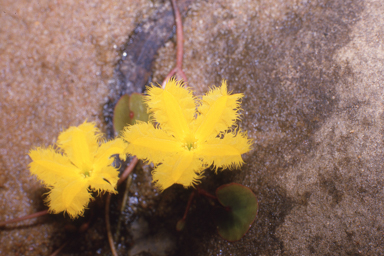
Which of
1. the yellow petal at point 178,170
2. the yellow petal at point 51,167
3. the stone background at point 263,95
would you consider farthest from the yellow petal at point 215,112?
the yellow petal at point 51,167

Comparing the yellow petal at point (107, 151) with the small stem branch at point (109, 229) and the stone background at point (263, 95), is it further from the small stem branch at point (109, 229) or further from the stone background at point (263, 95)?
the stone background at point (263, 95)

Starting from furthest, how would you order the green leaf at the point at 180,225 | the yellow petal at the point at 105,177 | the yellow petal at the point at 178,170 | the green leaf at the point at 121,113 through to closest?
the green leaf at the point at 121,113
the green leaf at the point at 180,225
the yellow petal at the point at 105,177
the yellow petal at the point at 178,170

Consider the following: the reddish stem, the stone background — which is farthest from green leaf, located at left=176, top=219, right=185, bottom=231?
the reddish stem

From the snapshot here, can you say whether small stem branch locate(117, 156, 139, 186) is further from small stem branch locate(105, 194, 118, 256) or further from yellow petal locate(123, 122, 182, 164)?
yellow petal locate(123, 122, 182, 164)

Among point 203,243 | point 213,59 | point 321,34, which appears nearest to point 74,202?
point 203,243

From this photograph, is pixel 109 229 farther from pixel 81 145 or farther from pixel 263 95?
pixel 263 95

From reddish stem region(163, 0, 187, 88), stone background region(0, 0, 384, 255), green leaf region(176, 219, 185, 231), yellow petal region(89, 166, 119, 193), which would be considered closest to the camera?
yellow petal region(89, 166, 119, 193)

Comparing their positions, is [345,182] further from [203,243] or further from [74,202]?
[74,202]
